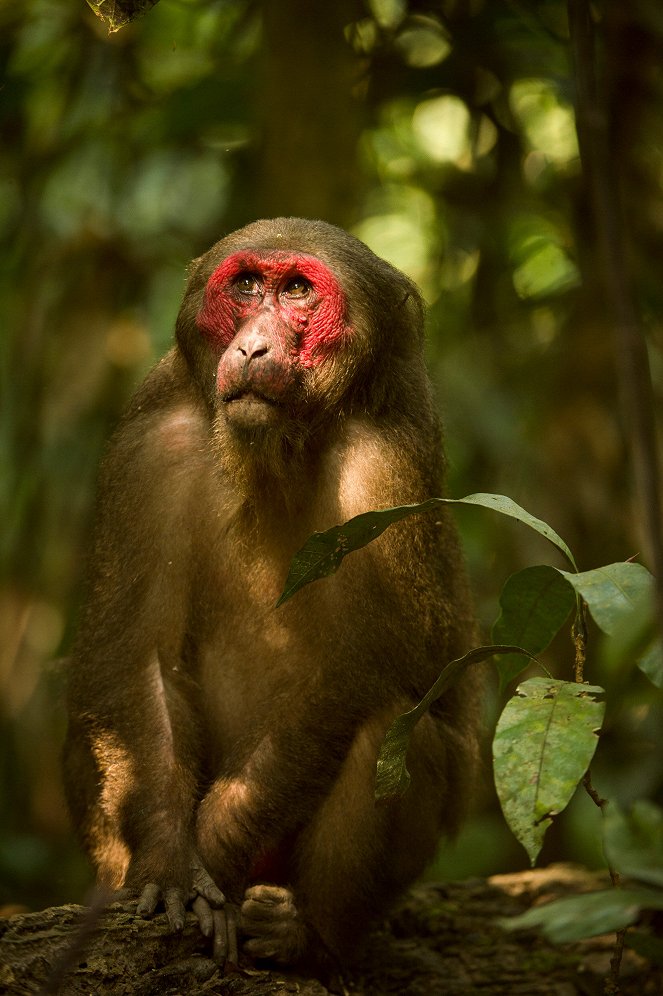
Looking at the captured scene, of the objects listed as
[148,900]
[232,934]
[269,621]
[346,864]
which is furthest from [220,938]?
[269,621]

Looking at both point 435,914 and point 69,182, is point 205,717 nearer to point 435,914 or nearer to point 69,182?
point 435,914

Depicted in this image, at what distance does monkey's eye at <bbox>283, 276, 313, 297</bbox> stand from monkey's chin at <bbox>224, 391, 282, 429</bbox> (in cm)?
53

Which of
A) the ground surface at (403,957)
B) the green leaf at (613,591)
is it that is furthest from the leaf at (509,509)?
the ground surface at (403,957)

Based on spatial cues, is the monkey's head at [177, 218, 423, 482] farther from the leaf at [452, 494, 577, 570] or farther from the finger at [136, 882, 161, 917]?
the finger at [136, 882, 161, 917]

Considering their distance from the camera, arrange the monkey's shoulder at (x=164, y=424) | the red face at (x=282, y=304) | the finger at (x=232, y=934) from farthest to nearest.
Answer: the monkey's shoulder at (x=164, y=424) < the red face at (x=282, y=304) < the finger at (x=232, y=934)

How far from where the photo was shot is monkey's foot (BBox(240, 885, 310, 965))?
172 inches

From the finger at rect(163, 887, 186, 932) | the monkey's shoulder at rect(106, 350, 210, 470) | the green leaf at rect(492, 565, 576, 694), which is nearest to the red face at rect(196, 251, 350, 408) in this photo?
the monkey's shoulder at rect(106, 350, 210, 470)

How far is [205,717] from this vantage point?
501 cm

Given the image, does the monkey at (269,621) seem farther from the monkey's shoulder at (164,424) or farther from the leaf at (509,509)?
the leaf at (509,509)

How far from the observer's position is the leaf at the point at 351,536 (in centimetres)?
361

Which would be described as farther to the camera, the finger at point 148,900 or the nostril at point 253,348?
the nostril at point 253,348

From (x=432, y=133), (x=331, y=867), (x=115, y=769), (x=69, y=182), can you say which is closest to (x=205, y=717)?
(x=115, y=769)

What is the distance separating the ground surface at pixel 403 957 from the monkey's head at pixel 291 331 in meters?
1.86

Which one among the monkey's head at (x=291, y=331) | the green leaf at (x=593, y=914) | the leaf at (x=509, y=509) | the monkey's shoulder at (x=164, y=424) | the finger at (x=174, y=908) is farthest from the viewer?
the monkey's shoulder at (x=164, y=424)
